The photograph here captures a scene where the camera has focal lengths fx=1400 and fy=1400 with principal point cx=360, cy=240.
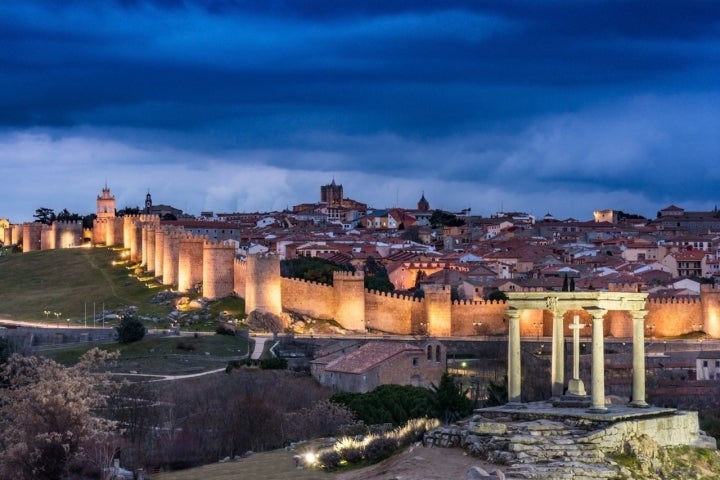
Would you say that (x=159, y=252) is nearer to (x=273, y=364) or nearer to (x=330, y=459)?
(x=273, y=364)

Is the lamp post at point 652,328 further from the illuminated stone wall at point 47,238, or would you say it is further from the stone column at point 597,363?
the illuminated stone wall at point 47,238

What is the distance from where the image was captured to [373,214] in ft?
496

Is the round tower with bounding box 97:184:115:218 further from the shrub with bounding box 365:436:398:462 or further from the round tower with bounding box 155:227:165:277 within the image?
the shrub with bounding box 365:436:398:462

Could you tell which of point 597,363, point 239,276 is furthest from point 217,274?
point 597,363

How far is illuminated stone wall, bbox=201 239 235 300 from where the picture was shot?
219 feet

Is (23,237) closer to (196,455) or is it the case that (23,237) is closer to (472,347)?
(472,347)

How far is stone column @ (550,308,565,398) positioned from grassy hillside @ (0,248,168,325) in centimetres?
3892

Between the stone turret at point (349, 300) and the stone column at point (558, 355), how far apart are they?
3617cm

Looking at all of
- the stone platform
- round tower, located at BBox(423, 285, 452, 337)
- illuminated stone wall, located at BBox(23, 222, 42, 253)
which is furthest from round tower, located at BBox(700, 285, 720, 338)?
illuminated stone wall, located at BBox(23, 222, 42, 253)

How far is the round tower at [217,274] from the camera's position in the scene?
66.8 meters

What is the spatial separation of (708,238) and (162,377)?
72.6 meters

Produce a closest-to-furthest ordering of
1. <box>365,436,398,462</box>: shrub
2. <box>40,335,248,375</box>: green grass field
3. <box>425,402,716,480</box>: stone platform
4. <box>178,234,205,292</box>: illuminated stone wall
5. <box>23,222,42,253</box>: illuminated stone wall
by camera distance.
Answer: <box>425,402,716,480</box>: stone platform → <box>365,436,398,462</box>: shrub → <box>40,335,248,375</box>: green grass field → <box>178,234,205,292</box>: illuminated stone wall → <box>23,222,42,253</box>: illuminated stone wall

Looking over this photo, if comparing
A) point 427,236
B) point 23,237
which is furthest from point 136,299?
point 427,236

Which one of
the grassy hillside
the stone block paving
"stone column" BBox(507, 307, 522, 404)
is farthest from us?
the grassy hillside
